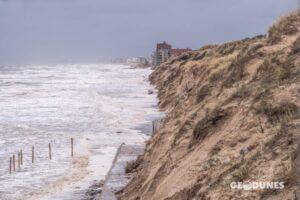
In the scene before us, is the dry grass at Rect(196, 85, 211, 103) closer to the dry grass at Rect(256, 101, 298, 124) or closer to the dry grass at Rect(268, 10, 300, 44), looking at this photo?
the dry grass at Rect(268, 10, 300, 44)

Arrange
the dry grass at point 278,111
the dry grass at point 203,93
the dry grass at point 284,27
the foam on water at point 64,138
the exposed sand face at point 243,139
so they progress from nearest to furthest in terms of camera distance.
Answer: the exposed sand face at point 243,139 → the dry grass at point 278,111 → the dry grass at point 284,27 → the dry grass at point 203,93 → the foam on water at point 64,138

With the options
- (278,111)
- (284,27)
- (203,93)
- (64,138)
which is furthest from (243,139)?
(64,138)

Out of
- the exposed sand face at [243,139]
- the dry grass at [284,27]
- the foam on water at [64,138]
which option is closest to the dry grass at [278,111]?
the exposed sand face at [243,139]

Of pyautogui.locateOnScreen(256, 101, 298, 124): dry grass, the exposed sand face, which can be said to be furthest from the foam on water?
pyautogui.locateOnScreen(256, 101, 298, 124): dry grass

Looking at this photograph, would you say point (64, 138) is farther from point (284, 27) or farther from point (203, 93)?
point (284, 27)

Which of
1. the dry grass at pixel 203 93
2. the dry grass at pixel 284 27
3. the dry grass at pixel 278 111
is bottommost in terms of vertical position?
the dry grass at pixel 203 93

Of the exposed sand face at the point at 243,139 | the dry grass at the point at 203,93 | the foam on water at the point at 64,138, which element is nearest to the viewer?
the exposed sand face at the point at 243,139

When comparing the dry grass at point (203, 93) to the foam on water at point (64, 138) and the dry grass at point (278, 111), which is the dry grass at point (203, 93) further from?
the dry grass at point (278, 111)

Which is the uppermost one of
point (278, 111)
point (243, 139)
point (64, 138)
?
point (278, 111)

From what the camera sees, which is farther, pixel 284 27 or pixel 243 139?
pixel 284 27

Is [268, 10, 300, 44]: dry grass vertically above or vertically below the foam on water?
above

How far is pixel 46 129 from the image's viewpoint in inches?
1781

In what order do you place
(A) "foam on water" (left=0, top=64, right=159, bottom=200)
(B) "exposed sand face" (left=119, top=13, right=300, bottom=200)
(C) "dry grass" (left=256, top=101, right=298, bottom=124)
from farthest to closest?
1. (A) "foam on water" (left=0, top=64, right=159, bottom=200)
2. (C) "dry grass" (left=256, top=101, right=298, bottom=124)
3. (B) "exposed sand face" (left=119, top=13, right=300, bottom=200)

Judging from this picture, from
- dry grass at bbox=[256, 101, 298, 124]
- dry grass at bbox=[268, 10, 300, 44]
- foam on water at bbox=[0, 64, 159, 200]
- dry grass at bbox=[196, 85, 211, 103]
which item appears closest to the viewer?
dry grass at bbox=[256, 101, 298, 124]
